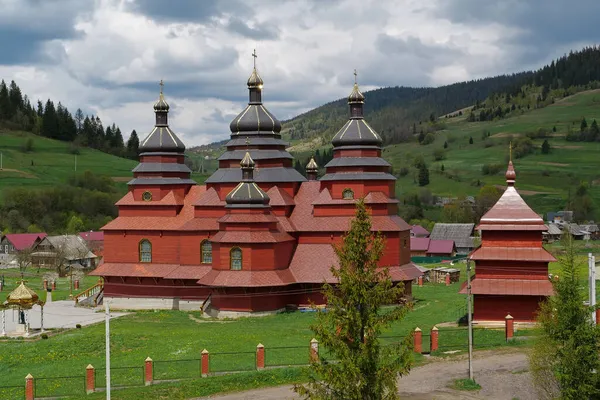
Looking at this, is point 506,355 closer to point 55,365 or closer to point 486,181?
point 55,365

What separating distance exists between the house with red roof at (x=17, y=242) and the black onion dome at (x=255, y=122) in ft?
164

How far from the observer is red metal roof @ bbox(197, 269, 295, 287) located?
4362cm

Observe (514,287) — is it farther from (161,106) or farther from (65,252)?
(65,252)

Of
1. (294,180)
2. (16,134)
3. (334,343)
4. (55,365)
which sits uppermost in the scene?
(16,134)

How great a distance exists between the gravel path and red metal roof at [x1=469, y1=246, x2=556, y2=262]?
6375 millimetres

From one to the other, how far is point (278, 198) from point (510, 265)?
15863mm

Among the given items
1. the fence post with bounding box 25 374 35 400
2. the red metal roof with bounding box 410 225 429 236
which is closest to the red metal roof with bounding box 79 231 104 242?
the red metal roof with bounding box 410 225 429 236

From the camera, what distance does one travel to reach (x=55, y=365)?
33.0m

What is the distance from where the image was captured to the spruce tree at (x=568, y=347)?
2161 centimetres

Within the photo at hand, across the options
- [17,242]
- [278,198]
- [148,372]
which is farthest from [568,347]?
[17,242]

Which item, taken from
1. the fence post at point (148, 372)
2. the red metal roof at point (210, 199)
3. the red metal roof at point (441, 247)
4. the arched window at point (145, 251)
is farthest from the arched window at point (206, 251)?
the red metal roof at point (441, 247)

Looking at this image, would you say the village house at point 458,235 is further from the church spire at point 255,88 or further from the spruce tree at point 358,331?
the spruce tree at point 358,331

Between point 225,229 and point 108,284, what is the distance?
10660mm

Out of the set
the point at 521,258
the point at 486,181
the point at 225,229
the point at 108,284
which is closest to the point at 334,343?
the point at 521,258
